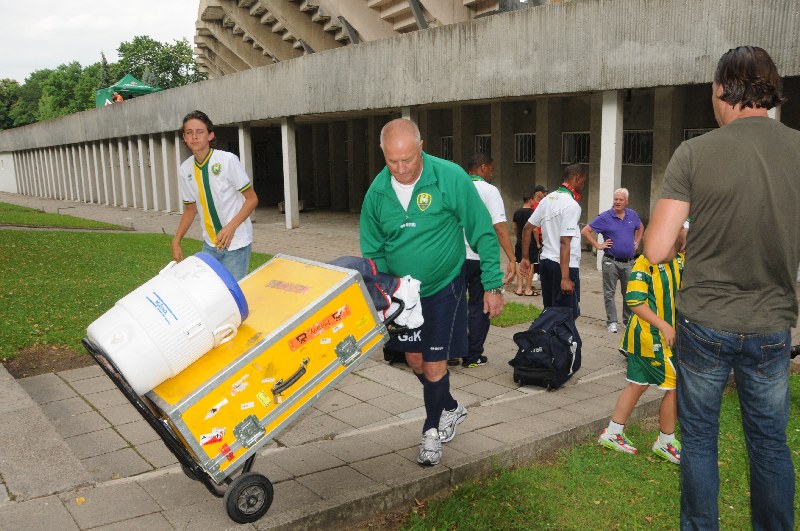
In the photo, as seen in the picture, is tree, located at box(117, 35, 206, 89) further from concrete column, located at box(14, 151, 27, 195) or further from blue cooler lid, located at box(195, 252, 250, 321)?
blue cooler lid, located at box(195, 252, 250, 321)

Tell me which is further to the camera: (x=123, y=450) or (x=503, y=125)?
(x=503, y=125)

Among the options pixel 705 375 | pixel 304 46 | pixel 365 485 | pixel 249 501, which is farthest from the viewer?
pixel 304 46

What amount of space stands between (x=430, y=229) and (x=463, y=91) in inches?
493

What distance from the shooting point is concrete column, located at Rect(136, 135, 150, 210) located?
35344 mm

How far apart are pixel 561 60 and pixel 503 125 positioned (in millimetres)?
6838

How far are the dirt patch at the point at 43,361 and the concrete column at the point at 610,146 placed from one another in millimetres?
9739

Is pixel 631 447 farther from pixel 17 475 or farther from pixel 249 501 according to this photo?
pixel 17 475

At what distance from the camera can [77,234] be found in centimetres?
1970

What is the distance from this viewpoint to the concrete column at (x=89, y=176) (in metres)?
43.9

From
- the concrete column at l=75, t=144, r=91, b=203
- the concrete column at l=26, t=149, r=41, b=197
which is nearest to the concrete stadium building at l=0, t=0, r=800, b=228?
the concrete column at l=75, t=144, r=91, b=203

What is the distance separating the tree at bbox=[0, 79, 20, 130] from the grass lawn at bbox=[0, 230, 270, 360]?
107m

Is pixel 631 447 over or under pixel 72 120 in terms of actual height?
under

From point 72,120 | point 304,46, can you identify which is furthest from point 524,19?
point 72,120

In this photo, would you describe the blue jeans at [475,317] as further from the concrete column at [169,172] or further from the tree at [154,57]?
the tree at [154,57]
